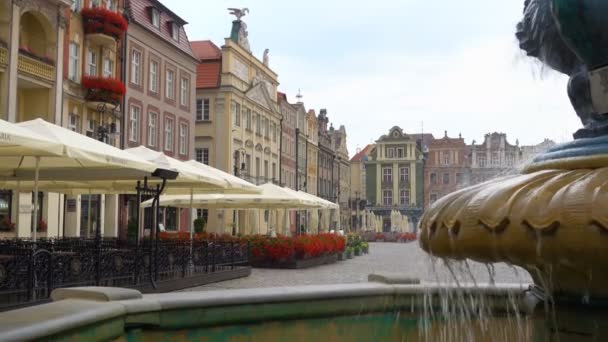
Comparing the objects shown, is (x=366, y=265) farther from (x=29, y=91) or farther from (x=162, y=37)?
(x=162, y=37)

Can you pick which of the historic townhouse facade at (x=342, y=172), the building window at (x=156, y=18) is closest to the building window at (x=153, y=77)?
the building window at (x=156, y=18)

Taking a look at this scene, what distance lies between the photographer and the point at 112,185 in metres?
17.5

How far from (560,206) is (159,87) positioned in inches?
1389

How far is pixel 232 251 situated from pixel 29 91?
12478 millimetres

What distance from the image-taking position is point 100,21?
29172mm

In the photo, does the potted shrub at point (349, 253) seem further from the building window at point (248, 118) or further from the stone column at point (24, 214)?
the building window at point (248, 118)

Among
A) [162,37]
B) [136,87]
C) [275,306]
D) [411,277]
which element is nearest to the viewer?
[275,306]

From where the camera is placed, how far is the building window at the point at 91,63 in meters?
29.7

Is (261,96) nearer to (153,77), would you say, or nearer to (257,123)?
(257,123)

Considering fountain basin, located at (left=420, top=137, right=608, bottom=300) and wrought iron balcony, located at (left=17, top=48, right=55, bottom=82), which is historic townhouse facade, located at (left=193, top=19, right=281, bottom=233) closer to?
wrought iron balcony, located at (left=17, top=48, right=55, bottom=82)

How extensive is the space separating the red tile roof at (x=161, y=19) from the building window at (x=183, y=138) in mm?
4084

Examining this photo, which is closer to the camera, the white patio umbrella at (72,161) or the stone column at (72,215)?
the white patio umbrella at (72,161)

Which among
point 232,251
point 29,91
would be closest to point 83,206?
point 29,91

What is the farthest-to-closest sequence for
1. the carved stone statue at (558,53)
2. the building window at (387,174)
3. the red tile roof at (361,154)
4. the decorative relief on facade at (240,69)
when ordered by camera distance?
1. the red tile roof at (361,154)
2. the building window at (387,174)
3. the decorative relief on facade at (240,69)
4. the carved stone statue at (558,53)
